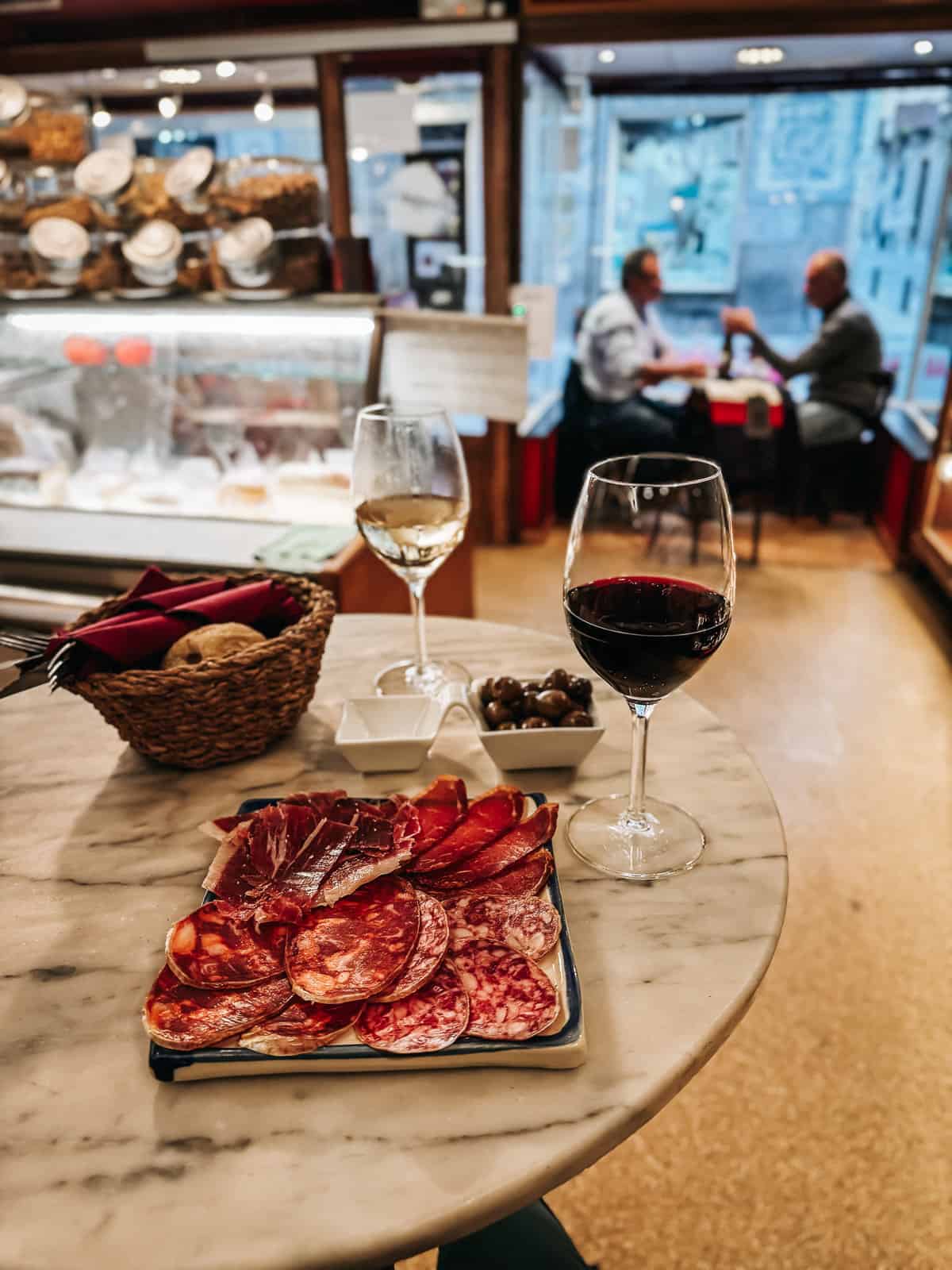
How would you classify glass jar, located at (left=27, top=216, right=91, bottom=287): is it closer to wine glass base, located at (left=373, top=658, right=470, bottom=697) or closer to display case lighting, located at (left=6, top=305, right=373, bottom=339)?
display case lighting, located at (left=6, top=305, right=373, bottom=339)

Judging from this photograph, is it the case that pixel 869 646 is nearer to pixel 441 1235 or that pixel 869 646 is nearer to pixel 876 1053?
pixel 876 1053

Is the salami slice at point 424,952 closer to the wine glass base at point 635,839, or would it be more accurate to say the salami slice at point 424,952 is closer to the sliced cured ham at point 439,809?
the sliced cured ham at point 439,809

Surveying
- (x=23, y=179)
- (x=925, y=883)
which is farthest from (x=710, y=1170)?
(x=23, y=179)

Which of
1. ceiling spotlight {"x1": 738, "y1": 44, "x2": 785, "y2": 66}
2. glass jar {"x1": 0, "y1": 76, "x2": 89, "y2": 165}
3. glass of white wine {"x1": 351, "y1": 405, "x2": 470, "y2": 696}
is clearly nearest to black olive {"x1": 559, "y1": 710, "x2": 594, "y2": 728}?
glass of white wine {"x1": 351, "y1": 405, "x2": 470, "y2": 696}

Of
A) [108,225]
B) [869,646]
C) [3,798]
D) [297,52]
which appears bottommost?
[869,646]

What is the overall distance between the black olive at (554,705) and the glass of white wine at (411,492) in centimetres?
20

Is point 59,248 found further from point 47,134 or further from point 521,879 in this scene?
point 521,879

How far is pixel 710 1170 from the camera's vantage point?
61.0 inches

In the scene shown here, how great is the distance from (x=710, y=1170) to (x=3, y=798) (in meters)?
1.28

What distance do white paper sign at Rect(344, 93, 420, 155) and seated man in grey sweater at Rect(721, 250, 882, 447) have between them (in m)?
2.06

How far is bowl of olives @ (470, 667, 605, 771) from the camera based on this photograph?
2.99 ft

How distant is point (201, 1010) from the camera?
0.63 m

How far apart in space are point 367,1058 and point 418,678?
59cm

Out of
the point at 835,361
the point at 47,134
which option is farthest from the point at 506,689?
the point at 835,361
